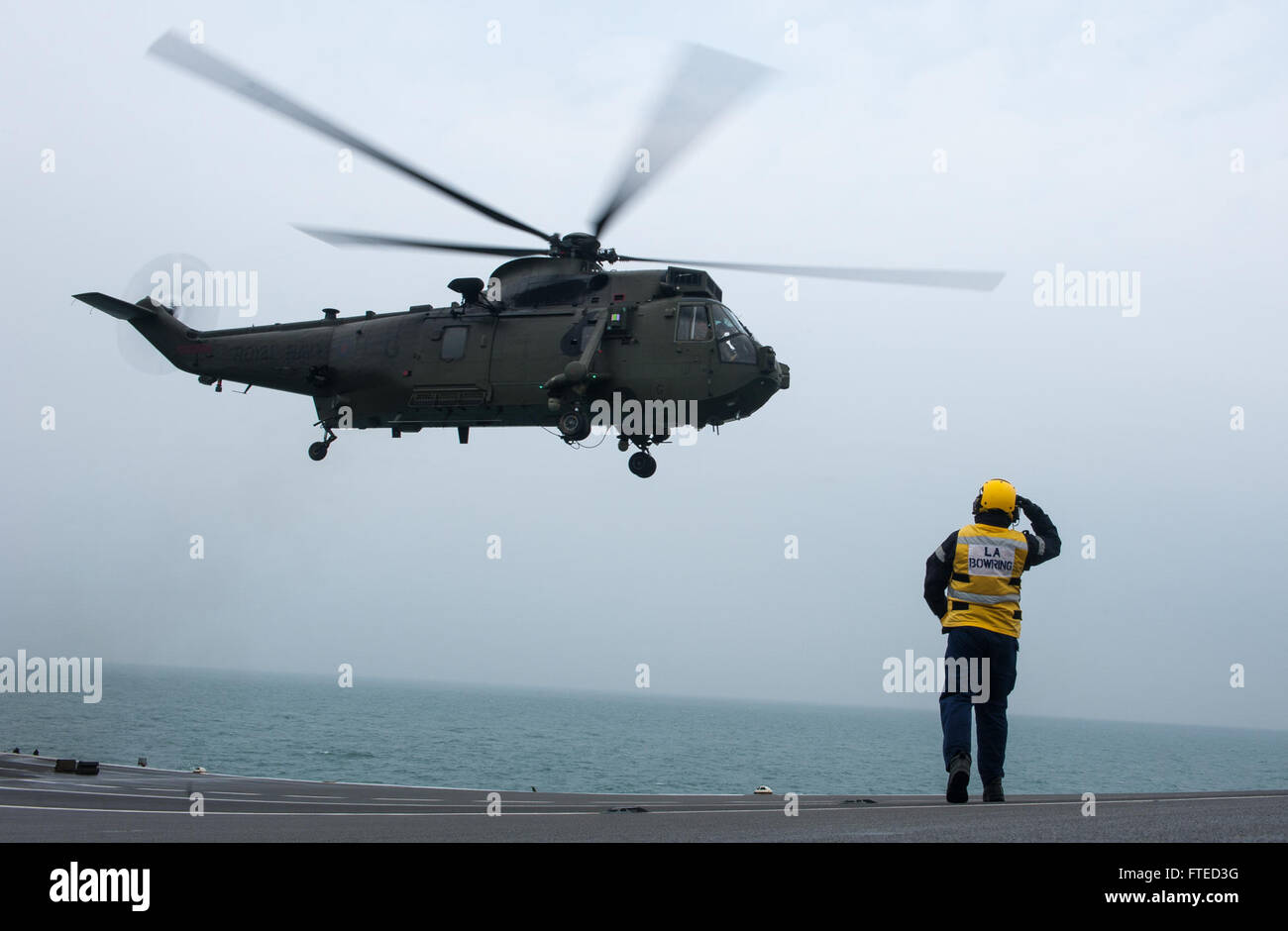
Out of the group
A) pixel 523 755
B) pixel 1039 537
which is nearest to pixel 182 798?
pixel 1039 537

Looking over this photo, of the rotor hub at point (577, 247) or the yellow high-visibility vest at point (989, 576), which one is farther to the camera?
the rotor hub at point (577, 247)

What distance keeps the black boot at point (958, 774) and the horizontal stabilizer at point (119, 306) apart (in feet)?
65.4

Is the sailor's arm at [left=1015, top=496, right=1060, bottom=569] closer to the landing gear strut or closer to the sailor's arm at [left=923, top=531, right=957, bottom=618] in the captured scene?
the sailor's arm at [left=923, top=531, right=957, bottom=618]

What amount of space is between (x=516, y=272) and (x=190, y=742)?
73475 millimetres

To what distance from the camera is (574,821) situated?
27.4ft

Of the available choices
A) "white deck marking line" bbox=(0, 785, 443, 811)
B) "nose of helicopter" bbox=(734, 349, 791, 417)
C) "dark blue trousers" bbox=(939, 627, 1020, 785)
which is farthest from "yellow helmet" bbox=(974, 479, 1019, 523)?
"nose of helicopter" bbox=(734, 349, 791, 417)

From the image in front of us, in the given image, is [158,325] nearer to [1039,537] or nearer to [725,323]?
[725,323]

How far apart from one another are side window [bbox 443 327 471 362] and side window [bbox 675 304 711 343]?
4.03 meters

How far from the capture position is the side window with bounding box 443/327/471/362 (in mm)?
20406

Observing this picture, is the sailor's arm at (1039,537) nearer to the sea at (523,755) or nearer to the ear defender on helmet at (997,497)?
the ear defender on helmet at (997,497)

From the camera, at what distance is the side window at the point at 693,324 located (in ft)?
62.8

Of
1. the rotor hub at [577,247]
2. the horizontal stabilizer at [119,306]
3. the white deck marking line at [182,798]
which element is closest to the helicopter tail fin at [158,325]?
the horizontal stabilizer at [119,306]

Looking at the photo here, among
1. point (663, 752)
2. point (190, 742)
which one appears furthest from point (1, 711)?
point (663, 752)
